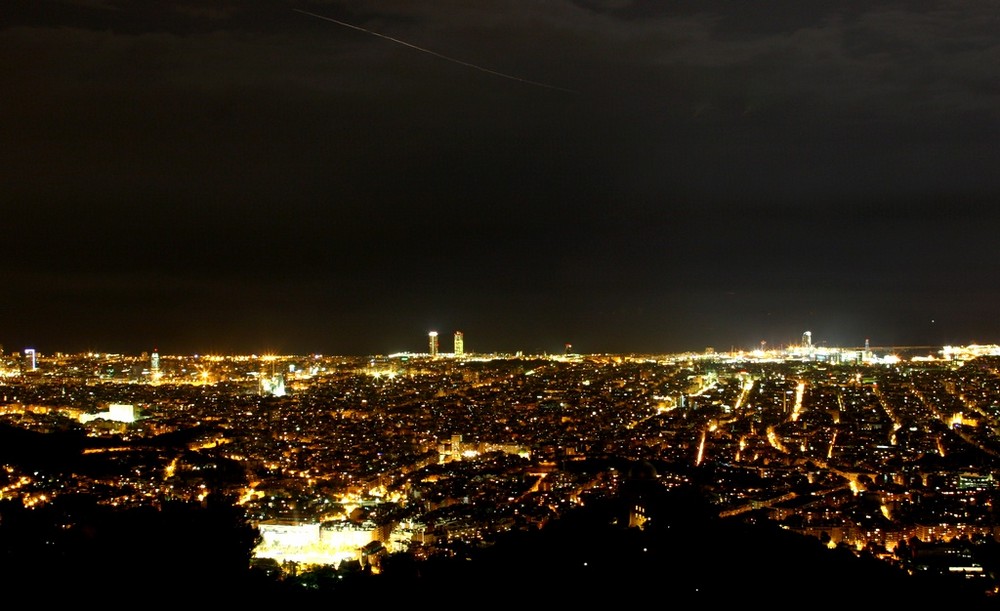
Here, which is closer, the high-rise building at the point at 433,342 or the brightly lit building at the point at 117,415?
the brightly lit building at the point at 117,415

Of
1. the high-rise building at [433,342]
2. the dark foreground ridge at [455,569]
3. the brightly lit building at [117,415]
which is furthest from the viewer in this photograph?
the high-rise building at [433,342]

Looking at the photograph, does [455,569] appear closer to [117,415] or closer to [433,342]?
[117,415]

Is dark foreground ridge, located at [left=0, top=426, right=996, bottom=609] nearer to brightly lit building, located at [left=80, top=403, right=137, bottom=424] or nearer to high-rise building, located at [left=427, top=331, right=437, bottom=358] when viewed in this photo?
brightly lit building, located at [left=80, top=403, right=137, bottom=424]

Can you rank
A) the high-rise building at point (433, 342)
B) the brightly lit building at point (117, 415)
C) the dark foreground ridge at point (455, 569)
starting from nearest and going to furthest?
the dark foreground ridge at point (455, 569), the brightly lit building at point (117, 415), the high-rise building at point (433, 342)

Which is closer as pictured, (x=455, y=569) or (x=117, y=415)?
(x=455, y=569)

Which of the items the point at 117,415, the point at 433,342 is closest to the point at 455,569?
the point at 117,415

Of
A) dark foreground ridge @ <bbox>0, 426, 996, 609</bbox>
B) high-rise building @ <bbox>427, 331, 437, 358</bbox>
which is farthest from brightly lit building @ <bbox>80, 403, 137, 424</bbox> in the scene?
high-rise building @ <bbox>427, 331, 437, 358</bbox>

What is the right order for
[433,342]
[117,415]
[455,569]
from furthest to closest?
[433,342], [117,415], [455,569]

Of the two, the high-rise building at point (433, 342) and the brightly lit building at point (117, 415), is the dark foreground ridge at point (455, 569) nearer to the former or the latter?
the brightly lit building at point (117, 415)

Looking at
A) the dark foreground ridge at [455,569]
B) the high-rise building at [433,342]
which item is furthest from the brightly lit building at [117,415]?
the high-rise building at [433,342]

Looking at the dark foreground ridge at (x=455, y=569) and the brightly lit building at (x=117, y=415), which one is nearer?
the dark foreground ridge at (x=455, y=569)

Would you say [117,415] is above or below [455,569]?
above
